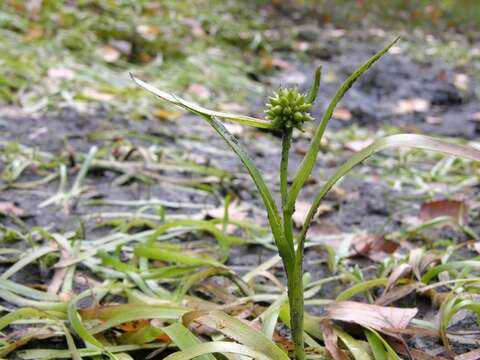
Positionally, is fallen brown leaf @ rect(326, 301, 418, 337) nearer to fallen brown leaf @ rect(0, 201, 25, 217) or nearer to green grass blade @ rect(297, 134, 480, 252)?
green grass blade @ rect(297, 134, 480, 252)

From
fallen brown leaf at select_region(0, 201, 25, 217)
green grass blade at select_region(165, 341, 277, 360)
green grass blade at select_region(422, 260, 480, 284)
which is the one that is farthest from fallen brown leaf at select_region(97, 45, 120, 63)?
green grass blade at select_region(165, 341, 277, 360)

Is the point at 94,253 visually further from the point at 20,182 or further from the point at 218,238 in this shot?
the point at 20,182

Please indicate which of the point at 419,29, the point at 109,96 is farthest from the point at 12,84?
the point at 419,29

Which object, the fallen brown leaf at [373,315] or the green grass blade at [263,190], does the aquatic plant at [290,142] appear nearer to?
the green grass blade at [263,190]

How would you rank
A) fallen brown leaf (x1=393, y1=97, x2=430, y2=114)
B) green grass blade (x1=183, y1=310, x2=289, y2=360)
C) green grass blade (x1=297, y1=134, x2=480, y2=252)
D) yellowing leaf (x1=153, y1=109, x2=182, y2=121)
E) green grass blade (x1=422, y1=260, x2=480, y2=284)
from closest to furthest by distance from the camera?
1. green grass blade (x1=297, y1=134, x2=480, y2=252)
2. green grass blade (x1=183, y1=310, x2=289, y2=360)
3. green grass blade (x1=422, y1=260, x2=480, y2=284)
4. yellowing leaf (x1=153, y1=109, x2=182, y2=121)
5. fallen brown leaf (x1=393, y1=97, x2=430, y2=114)

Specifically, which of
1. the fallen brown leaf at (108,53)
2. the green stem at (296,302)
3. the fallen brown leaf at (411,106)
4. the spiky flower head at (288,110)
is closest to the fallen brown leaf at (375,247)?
the green stem at (296,302)

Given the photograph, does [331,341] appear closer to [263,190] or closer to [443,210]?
[263,190]
